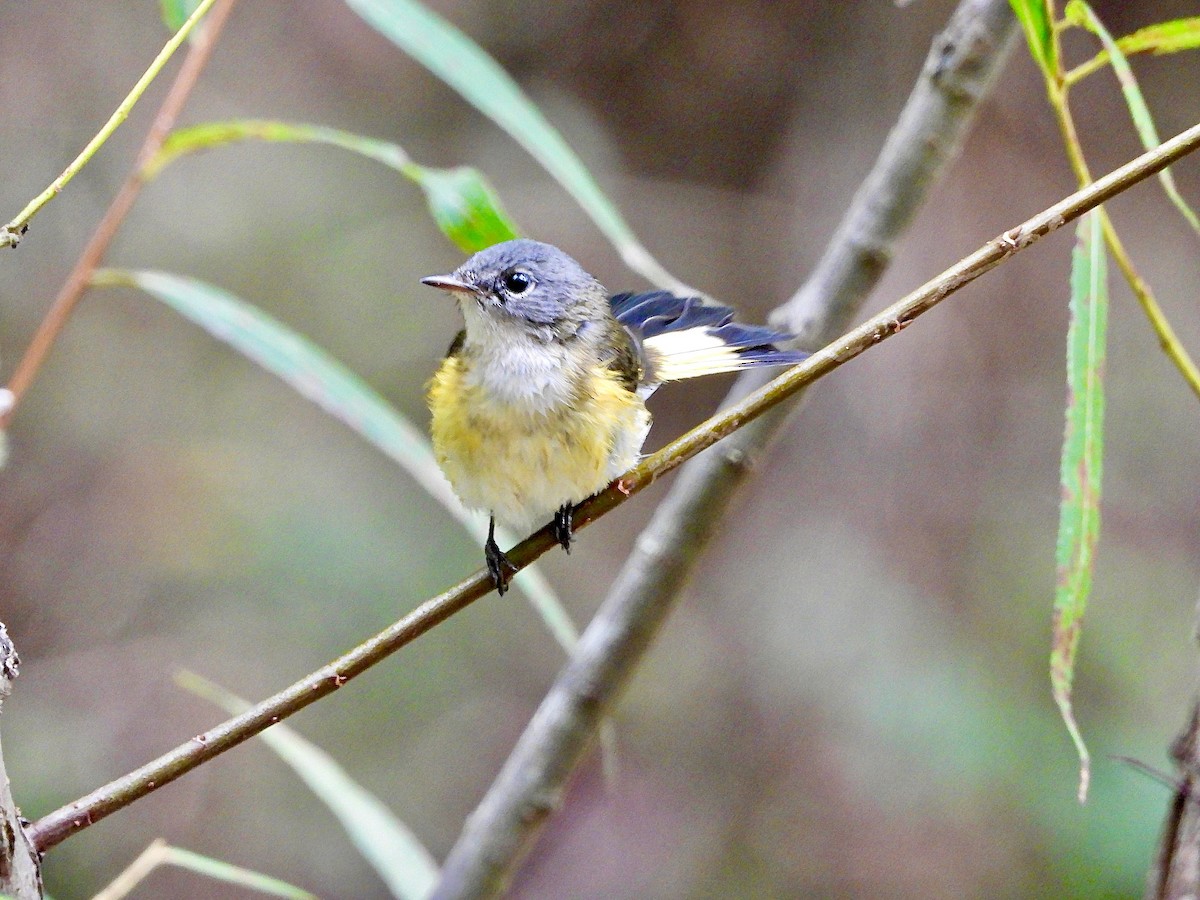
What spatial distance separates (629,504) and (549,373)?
3.12 m

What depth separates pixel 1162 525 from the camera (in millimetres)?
4270

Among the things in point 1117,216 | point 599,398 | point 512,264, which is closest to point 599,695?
point 599,398

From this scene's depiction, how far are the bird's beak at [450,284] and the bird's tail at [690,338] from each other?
1.00ft

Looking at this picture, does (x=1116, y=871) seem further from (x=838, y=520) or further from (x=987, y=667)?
(x=838, y=520)

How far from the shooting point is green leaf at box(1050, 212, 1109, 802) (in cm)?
123

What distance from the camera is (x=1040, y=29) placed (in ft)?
4.06

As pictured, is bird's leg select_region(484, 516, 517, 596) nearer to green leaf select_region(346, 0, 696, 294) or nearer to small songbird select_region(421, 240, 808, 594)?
small songbird select_region(421, 240, 808, 594)

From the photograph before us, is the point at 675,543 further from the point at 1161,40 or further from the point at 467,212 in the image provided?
the point at 1161,40

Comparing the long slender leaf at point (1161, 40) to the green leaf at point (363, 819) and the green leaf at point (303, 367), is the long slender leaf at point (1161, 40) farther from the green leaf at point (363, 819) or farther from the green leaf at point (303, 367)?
the green leaf at point (363, 819)

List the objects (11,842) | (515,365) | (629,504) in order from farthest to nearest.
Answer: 1. (629,504)
2. (515,365)
3. (11,842)

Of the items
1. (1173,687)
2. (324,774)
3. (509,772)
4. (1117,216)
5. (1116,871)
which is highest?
(1117,216)

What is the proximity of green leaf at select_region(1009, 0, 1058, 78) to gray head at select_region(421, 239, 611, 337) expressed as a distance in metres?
0.90

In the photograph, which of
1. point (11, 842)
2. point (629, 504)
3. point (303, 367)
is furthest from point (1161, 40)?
point (629, 504)

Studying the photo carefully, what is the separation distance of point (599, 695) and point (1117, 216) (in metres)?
3.73
